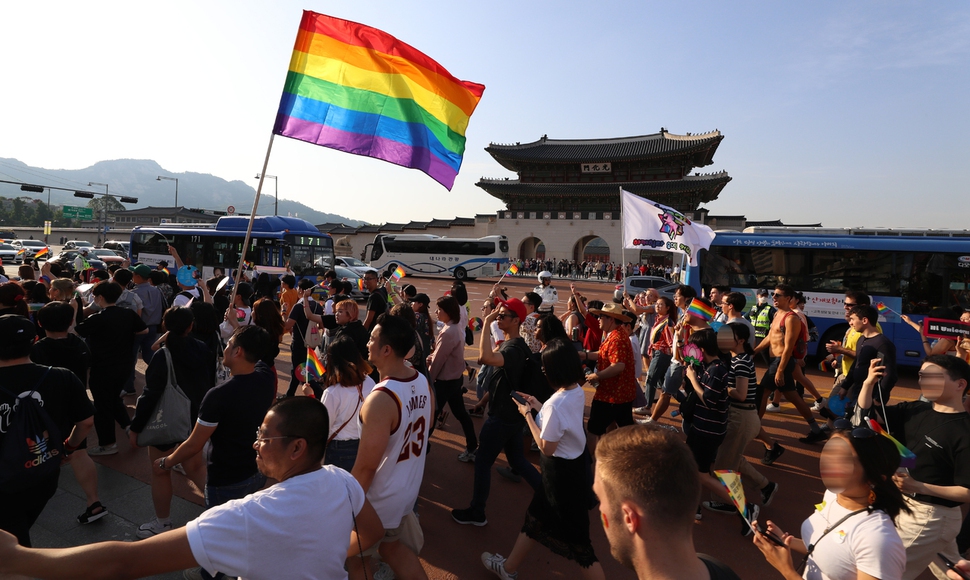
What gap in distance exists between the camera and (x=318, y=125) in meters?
5.20

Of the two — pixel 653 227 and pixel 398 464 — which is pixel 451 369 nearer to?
pixel 398 464

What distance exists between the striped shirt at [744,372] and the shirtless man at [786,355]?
167 cm

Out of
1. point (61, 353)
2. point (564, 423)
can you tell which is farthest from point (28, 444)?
point (564, 423)

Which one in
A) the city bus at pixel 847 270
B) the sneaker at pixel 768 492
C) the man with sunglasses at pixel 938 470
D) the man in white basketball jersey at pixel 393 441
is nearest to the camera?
the man in white basketball jersey at pixel 393 441

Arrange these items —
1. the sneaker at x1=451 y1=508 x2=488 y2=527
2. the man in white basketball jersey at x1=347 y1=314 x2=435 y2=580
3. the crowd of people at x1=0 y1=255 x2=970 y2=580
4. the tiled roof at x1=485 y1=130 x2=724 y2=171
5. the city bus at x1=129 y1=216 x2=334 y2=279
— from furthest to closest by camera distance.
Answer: the tiled roof at x1=485 y1=130 x2=724 y2=171 < the city bus at x1=129 y1=216 x2=334 y2=279 < the sneaker at x1=451 y1=508 x2=488 y2=527 < the man in white basketball jersey at x1=347 y1=314 x2=435 y2=580 < the crowd of people at x1=0 y1=255 x2=970 y2=580

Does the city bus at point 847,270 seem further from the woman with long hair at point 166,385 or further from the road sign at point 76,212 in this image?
the road sign at point 76,212

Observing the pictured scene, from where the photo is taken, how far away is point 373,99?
5.48m

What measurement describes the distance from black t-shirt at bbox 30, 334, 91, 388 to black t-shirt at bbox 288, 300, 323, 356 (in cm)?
233

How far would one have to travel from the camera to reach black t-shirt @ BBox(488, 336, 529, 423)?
369 centimetres

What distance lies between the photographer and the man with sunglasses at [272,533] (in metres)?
1.36

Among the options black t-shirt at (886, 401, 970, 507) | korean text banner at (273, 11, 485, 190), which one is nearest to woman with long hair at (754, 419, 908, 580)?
black t-shirt at (886, 401, 970, 507)

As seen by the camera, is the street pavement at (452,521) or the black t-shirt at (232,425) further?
the street pavement at (452,521)

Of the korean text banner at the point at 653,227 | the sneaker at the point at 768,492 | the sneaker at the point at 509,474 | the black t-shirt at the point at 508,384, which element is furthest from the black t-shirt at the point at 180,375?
the korean text banner at the point at 653,227

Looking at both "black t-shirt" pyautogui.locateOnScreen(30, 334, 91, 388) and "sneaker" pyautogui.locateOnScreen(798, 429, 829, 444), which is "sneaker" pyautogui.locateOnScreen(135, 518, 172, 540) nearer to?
"black t-shirt" pyautogui.locateOnScreen(30, 334, 91, 388)
